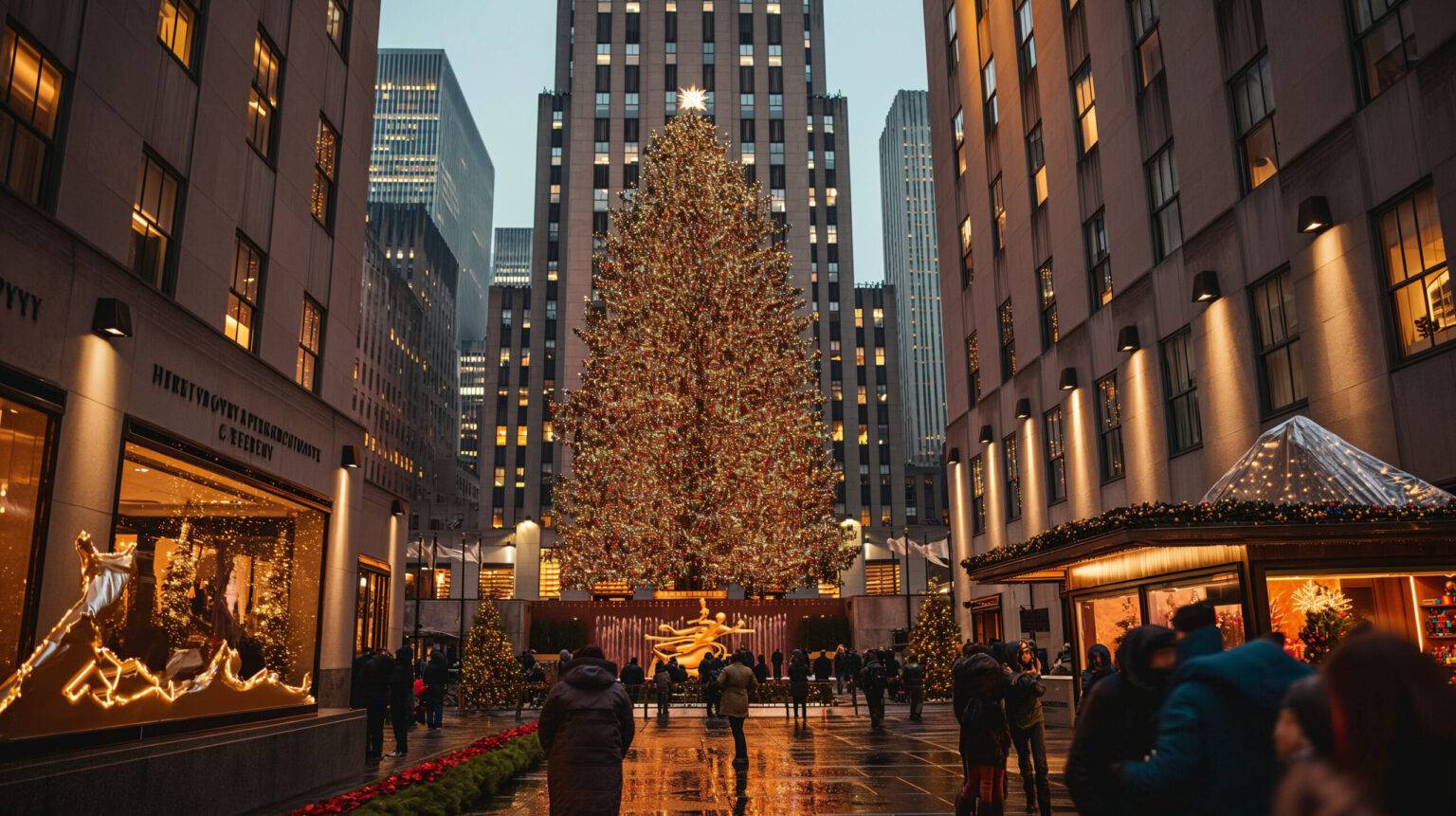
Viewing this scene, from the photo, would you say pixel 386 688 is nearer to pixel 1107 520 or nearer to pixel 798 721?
pixel 798 721

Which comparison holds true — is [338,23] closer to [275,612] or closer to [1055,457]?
[275,612]

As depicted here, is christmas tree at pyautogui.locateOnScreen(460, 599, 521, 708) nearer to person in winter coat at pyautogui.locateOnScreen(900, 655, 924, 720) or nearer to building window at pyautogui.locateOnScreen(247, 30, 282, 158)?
person in winter coat at pyautogui.locateOnScreen(900, 655, 924, 720)

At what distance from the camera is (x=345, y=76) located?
68.0 ft

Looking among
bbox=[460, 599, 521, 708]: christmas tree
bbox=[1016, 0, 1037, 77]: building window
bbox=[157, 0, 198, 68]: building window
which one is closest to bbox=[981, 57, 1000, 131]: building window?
bbox=[1016, 0, 1037, 77]: building window

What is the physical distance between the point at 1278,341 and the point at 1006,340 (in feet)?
48.7

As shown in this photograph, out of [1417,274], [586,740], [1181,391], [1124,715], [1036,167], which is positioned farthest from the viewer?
[1036,167]

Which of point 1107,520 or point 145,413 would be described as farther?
point 1107,520

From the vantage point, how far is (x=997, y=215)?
33000 mm

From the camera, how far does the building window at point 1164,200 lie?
72.0 ft

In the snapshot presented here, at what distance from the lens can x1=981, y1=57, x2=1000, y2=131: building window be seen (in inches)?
1304

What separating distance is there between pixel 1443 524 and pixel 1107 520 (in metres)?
3.84

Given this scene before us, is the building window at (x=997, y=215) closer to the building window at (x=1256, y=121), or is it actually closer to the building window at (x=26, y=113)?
the building window at (x=1256, y=121)

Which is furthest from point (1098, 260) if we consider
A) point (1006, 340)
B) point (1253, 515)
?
point (1253, 515)

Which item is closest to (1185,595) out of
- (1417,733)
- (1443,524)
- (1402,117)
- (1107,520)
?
(1107,520)
